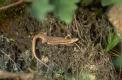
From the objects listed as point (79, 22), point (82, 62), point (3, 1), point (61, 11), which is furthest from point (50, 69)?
point (61, 11)

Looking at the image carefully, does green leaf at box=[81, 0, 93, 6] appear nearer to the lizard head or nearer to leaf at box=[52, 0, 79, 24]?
the lizard head

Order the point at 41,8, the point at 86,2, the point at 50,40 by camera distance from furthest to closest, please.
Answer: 1. the point at 50,40
2. the point at 86,2
3. the point at 41,8

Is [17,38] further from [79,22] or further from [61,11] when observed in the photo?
[61,11]

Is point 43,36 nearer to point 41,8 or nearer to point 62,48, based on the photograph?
point 62,48

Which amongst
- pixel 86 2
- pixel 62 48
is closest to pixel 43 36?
pixel 62 48

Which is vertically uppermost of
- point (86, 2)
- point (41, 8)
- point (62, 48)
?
point (86, 2)

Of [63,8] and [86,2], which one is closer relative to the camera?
[63,8]

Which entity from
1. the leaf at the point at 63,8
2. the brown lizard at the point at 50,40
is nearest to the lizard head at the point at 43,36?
the brown lizard at the point at 50,40

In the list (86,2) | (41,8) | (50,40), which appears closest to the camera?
(41,8)
